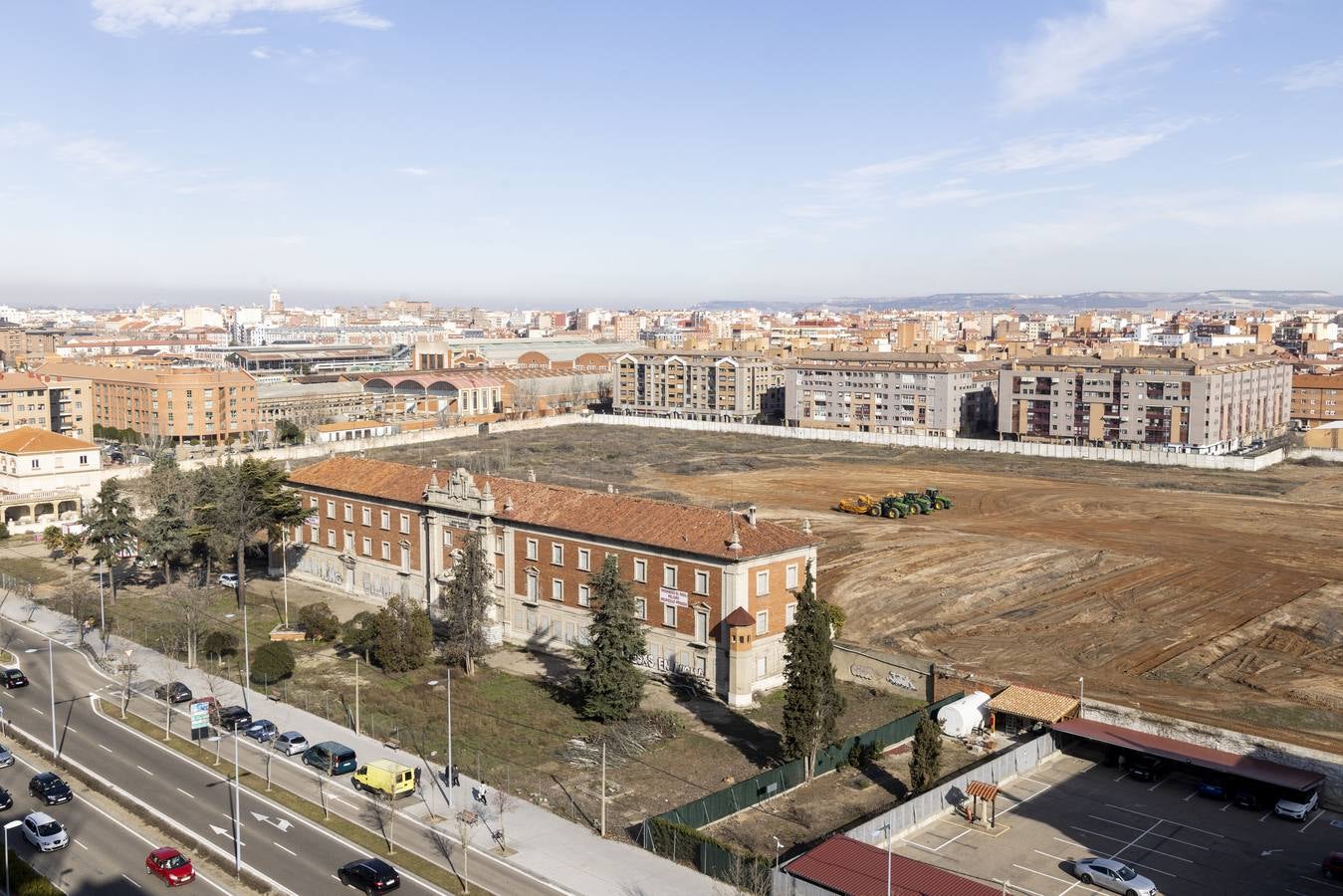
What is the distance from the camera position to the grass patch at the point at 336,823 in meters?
29.8

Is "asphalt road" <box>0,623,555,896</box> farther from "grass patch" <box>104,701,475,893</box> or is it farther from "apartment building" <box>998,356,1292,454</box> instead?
"apartment building" <box>998,356,1292,454</box>

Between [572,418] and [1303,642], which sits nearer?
[1303,642]

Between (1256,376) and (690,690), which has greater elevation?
(1256,376)

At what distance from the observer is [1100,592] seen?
60.9 metres

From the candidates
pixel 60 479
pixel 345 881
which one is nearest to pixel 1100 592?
pixel 345 881

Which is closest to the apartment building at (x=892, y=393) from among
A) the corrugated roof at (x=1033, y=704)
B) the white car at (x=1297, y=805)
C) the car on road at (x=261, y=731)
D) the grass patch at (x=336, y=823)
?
the corrugated roof at (x=1033, y=704)

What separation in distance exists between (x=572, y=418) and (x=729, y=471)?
52461 millimetres

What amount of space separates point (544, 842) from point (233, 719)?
51.5 feet

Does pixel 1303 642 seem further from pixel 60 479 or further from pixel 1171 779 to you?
pixel 60 479

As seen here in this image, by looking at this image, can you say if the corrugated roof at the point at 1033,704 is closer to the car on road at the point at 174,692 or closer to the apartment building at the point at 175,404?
the car on road at the point at 174,692

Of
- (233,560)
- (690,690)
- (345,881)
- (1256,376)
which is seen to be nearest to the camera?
(345,881)

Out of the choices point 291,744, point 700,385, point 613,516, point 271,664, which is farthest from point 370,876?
point 700,385

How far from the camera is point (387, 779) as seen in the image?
34625mm

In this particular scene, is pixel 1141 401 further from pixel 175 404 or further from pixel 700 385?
pixel 175 404
